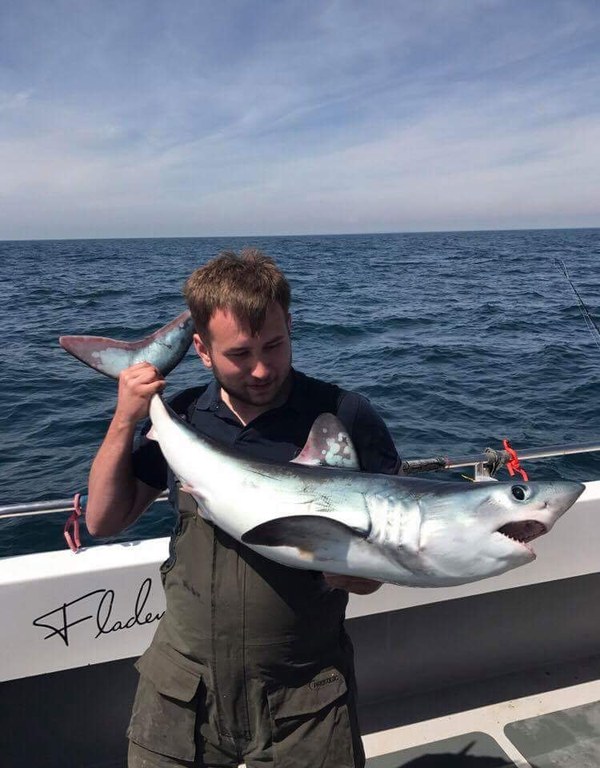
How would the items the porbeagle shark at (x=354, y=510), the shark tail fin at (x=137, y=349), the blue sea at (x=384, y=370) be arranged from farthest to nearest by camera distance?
the blue sea at (x=384, y=370) < the shark tail fin at (x=137, y=349) < the porbeagle shark at (x=354, y=510)

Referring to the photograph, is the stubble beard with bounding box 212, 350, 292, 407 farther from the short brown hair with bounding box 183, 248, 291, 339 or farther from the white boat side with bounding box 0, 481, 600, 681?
the white boat side with bounding box 0, 481, 600, 681

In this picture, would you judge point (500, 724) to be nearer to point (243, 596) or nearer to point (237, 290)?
point (243, 596)

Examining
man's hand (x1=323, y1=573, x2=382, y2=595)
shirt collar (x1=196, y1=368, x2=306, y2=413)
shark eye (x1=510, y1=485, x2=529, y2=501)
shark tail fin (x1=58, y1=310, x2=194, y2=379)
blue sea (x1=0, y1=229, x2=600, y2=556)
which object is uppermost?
shark tail fin (x1=58, y1=310, x2=194, y2=379)

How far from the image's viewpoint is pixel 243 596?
219 centimetres

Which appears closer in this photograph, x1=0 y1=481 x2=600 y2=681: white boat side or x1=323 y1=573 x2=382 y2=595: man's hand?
x1=323 y1=573 x2=382 y2=595: man's hand

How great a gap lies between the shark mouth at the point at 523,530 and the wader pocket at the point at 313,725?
91cm

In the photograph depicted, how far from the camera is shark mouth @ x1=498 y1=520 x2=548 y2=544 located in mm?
1848

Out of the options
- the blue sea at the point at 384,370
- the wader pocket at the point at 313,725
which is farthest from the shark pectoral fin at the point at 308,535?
the blue sea at the point at 384,370

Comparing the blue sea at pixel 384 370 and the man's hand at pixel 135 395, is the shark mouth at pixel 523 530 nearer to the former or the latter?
the man's hand at pixel 135 395

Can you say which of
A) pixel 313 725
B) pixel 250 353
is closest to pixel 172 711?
pixel 313 725

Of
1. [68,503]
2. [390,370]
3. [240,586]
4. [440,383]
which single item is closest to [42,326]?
[390,370]

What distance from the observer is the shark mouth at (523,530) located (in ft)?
6.06

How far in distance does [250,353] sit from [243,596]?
34.1 inches

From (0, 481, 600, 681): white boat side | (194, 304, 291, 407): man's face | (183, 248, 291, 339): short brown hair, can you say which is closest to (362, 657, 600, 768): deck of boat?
(0, 481, 600, 681): white boat side
